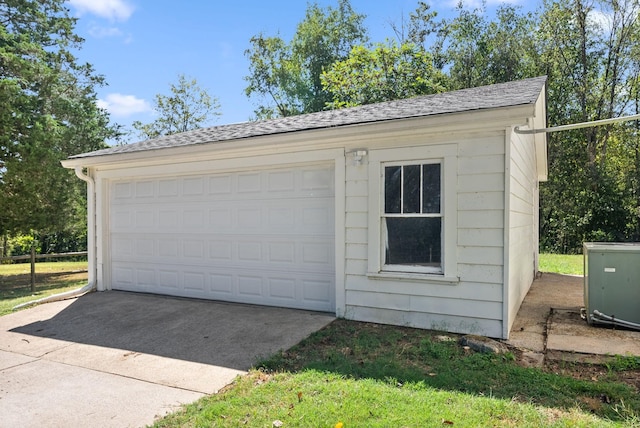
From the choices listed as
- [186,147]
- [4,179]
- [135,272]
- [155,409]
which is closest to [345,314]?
[155,409]

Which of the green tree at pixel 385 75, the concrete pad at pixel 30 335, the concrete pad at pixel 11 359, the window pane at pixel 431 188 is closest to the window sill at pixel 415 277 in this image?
the window pane at pixel 431 188

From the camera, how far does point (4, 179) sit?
10.4m

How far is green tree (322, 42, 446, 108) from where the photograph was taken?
867 inches

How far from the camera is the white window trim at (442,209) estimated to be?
5.00 m

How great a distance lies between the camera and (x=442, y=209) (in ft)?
16.7

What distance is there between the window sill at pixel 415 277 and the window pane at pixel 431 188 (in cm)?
83

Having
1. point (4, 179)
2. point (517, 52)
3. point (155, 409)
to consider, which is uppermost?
point (517, 52)

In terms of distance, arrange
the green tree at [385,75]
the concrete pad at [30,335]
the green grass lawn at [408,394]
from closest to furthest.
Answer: the green grass lawn at [408,394] → the concrete pad at [30,335] → the green tree at [385,75]

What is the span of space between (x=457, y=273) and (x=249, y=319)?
294 centimetres

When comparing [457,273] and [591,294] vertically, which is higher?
[457,273]

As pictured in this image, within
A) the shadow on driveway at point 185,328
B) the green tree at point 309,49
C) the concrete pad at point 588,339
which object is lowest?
the shadow on driveway at point 185,328

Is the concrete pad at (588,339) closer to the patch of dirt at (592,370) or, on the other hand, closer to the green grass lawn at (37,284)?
the patch of dirt at (592,370)

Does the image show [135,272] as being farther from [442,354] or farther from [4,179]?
[442,354]

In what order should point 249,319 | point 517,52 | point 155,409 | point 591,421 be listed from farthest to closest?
point 517,52 < point 249,319 < point 155,409 < point 591,421
